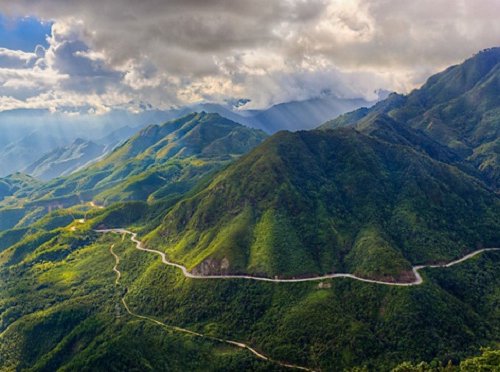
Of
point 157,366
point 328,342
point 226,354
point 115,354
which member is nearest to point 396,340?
point 328,342

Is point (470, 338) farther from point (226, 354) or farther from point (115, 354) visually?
point (115, 354)

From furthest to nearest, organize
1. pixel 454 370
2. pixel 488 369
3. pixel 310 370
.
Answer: pixel 310 370 < pixel 454 370 < pixel 488 369

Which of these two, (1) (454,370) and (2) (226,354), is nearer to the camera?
(1) (454,370)

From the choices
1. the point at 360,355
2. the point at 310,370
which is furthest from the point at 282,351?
the point at 360,355

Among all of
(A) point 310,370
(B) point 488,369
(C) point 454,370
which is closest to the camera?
(B) point 488,369

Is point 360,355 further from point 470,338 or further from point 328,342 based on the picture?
point 470,338

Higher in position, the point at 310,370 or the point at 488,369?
the point at 488,369

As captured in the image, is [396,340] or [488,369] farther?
[396,340]

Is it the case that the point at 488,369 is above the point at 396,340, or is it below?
above
